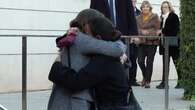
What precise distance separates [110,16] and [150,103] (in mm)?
3272

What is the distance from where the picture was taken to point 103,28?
14.1ft

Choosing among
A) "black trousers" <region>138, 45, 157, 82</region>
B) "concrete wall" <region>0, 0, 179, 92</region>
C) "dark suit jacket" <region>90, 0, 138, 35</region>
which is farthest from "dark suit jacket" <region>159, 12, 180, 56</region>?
"dark suit jacket" <region>90, 0, 138, 35</region>

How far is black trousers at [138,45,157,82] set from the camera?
1245 centimetres

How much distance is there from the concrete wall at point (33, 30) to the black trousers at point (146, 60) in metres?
0.82

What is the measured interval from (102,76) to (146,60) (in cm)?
897

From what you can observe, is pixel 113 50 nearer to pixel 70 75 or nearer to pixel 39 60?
pixel 70 75

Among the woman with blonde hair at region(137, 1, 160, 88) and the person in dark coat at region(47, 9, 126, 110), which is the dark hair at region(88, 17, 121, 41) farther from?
the woman with blonde hair at region(137, 1, 160, 88)

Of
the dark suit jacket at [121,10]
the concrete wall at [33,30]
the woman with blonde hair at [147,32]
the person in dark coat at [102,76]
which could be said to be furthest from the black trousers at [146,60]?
the person in dark coat at [102,76]

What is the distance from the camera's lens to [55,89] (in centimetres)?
435

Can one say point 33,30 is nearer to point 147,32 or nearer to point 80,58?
point 147,32

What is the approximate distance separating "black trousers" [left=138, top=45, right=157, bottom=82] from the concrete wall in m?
0.82

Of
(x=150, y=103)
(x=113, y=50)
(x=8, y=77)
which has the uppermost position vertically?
(x=113, y=50)

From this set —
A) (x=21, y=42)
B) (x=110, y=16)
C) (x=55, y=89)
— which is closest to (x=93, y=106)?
(x=55, y=89)

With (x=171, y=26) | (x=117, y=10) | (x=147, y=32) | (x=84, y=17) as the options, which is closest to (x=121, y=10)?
(x=117, y=10)
